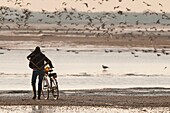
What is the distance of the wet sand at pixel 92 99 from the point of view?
82.2 ft

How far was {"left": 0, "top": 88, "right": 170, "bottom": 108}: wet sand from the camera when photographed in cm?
2505

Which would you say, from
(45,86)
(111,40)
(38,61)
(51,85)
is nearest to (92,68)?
(45,86)

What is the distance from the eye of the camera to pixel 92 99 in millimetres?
26422

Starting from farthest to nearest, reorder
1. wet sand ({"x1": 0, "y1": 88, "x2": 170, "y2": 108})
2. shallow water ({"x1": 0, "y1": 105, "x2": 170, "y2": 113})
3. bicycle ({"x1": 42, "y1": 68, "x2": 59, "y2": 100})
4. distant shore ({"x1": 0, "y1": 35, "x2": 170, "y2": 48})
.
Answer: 1. distant shore ({"x1": 0, "y1": 35, "x2": 170, "y2": 48})
2. bicycle ({"x1": 42, "y1": 68, "x2": 59, "y2": 100})
3. wet sand ({"x1": 0, "y1": 88, "x2": 170, "y2": 108})
4. shallow water ({"x1": 0, "y1": 105, "x2": 170, "y2": 113})

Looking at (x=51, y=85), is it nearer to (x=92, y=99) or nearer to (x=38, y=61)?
(x=38, y=61)

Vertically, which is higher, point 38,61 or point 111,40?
point 38,61

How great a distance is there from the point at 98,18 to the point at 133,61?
256 ft

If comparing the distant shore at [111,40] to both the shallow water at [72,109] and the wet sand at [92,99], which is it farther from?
the shallow water at [72,109]

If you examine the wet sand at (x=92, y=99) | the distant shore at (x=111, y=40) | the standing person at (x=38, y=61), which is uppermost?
the standing person at (x=38, y=61)

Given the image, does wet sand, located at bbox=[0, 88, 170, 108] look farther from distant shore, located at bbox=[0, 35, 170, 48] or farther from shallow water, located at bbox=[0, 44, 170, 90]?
distant shore, located at bbox=[0, 35, 170, 48]

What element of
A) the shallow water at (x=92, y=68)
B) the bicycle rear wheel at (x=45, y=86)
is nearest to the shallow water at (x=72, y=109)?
the bicycle rear wheel at (x=45, y=86)

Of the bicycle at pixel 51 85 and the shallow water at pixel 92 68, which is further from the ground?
the bicycle at pixel 51 85

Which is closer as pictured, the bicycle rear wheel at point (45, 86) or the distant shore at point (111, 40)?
A: the bicycle rear wheel at point (45, 86)

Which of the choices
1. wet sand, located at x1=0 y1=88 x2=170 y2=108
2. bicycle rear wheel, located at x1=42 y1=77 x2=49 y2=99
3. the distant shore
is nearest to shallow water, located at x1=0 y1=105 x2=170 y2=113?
wet sand, located at x1=0 y1=88 x2=170 y2=108
